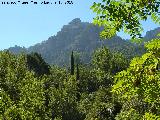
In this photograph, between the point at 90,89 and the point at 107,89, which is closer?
the point at 107,89

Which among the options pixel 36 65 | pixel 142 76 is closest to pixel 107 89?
pixel 36 65

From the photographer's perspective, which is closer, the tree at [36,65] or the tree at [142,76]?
the tree at [142,76]

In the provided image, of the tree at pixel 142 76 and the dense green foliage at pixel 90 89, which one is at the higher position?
the tree at pixel 142 76

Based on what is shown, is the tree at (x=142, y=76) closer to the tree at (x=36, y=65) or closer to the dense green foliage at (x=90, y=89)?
the dense green foliage at (x=90, y=89)

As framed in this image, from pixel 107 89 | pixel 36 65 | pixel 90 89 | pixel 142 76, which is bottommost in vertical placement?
pixel 90 89

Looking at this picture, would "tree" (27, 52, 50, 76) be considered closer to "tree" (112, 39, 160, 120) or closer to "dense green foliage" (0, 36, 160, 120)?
"dense green foliage" (0, 36, 160, 120)

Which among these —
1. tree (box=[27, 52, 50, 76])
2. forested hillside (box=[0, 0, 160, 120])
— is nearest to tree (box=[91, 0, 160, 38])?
forested hillside (box=[0, 0, 160, 120])

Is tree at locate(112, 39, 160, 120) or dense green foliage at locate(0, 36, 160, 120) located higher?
tree at locate(112, 39, 160, 120)

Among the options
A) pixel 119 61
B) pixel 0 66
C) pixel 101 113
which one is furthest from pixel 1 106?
pixel 119 61

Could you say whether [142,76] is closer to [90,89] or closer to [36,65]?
[36,65]

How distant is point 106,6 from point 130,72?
160 centimetres

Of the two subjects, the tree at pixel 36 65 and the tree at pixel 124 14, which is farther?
the tree at pixel 36 65

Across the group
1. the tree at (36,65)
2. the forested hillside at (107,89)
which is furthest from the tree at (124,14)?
the tree at (36,65)

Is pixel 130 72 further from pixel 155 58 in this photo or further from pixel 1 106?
pixel 1 106
